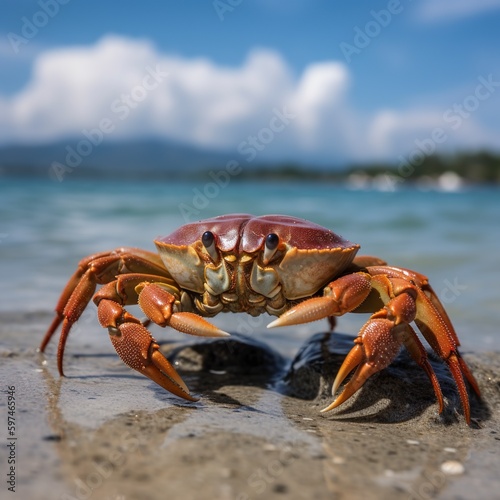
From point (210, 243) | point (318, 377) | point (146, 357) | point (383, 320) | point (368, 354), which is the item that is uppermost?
point (210, 243)

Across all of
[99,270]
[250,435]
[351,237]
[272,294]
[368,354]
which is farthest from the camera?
[351,237]

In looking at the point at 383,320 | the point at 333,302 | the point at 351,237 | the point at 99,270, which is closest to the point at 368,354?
the point at 383,320

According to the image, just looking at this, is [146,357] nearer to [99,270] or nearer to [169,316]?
[169,316]

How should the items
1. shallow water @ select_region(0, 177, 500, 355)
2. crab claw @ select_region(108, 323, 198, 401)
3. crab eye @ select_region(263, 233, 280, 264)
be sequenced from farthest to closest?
shallow water @ select_region(0, 177, 500, 355)
crab eye @ select_region(263, 233, 280, 264)
crab claw @ select_region(108, 323, 198, 401)

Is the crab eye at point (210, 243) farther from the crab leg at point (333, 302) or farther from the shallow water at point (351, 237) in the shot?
the shallow water at point (351, 237)

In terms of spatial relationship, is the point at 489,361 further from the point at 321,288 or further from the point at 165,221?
the point at 165,221

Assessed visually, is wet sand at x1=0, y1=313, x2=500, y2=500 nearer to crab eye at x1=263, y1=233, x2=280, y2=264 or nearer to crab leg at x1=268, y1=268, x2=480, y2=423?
crab leg at x1=268, y1=268, x2=480, y2=423

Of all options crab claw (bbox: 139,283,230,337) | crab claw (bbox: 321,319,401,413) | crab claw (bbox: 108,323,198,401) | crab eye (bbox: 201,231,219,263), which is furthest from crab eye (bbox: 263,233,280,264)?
crab claw (bbox: 108,323,198,401)
